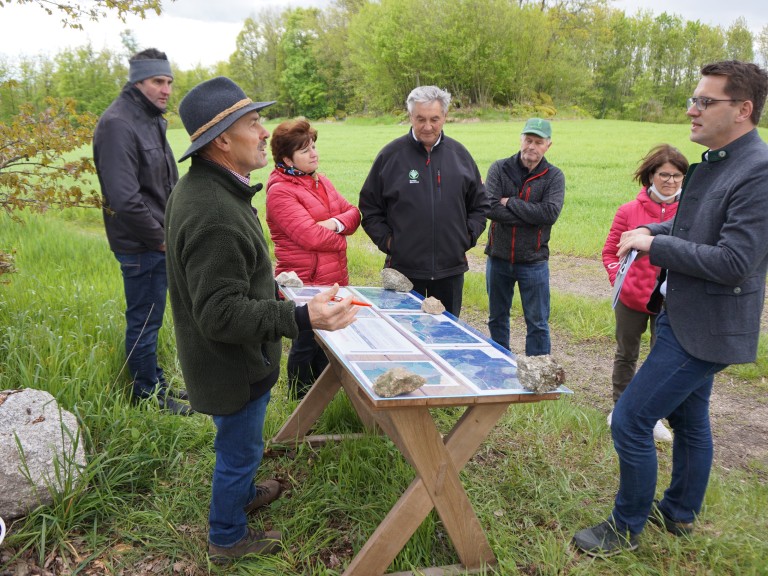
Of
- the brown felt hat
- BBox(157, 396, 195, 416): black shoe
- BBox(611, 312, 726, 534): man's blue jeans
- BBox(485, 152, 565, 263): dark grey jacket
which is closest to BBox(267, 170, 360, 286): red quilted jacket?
BBox(157, 396, 195, 416): black shoe

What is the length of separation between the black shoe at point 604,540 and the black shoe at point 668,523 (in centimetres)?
24

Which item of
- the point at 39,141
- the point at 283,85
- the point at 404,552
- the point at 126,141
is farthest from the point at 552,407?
the point at 283,85

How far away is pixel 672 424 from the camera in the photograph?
284cm

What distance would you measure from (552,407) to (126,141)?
342 centimetres

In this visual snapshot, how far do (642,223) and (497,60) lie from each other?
5791 cm

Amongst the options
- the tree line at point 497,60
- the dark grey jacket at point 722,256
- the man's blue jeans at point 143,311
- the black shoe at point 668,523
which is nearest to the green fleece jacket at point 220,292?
the dark grey jacket at point 722,256

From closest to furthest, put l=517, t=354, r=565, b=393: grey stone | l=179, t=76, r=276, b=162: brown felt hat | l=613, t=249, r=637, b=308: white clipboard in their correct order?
l=179, t=76, r=276, b=162: brown felt hat
l=517, t=354, r=565, b=393: grey stone
l=613, t=249, r=637, b=308: white clipboard

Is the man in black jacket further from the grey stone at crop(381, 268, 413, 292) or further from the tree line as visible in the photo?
the tree line

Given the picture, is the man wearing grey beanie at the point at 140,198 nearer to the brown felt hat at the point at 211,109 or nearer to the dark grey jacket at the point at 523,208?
the brown felt hat at the point at 211,109

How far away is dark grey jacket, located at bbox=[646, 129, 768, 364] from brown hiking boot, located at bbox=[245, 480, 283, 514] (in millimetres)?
2142

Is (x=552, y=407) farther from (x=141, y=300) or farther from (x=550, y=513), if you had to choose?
(x=141, y=300)

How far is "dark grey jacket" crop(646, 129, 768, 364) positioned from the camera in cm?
229

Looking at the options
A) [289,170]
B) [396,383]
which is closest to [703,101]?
[396,383]

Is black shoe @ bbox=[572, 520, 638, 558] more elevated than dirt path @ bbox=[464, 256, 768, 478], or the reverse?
black shoe @ bbox=[572, 520, 638, 558]
